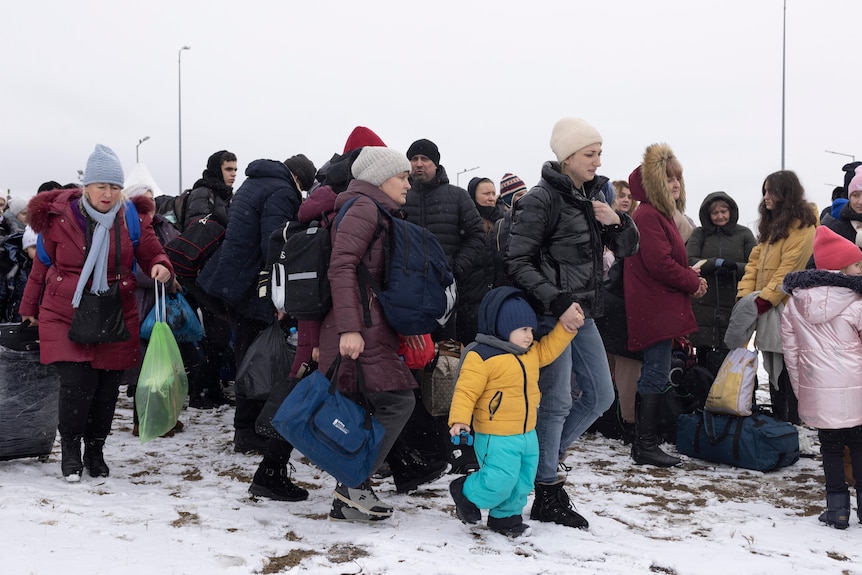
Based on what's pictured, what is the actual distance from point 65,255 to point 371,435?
2.35 meters

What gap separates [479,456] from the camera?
3939 millimetres

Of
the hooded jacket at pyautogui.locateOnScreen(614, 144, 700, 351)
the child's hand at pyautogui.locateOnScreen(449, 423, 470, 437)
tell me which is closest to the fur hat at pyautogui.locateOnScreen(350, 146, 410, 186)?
the child's hand at pyautogui.locateOnScreen(449, 423, 470, 437)

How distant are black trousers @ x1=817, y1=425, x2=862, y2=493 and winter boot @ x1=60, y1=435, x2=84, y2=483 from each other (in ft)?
14.3

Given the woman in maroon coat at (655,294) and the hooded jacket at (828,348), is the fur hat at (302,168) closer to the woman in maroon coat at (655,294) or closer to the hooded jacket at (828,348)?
the woman in maroon coat at (655,294)

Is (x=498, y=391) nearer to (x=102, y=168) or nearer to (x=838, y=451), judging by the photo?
(x=838, y=451)

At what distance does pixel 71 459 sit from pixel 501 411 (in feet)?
9.08

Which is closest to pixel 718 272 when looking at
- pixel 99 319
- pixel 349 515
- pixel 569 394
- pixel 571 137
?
pixel 571 137

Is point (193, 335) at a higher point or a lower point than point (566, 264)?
lower

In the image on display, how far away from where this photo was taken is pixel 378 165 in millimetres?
4133

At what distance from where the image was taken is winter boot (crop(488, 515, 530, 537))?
3.92 metres

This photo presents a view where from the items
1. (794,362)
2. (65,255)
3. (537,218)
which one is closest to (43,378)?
(65,255)

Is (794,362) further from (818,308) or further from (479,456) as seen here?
(479,456)

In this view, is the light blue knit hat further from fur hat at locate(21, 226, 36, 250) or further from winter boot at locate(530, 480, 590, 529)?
winter boot at locate(530, 480, 590, 529)

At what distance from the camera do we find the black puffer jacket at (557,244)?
164 inches
